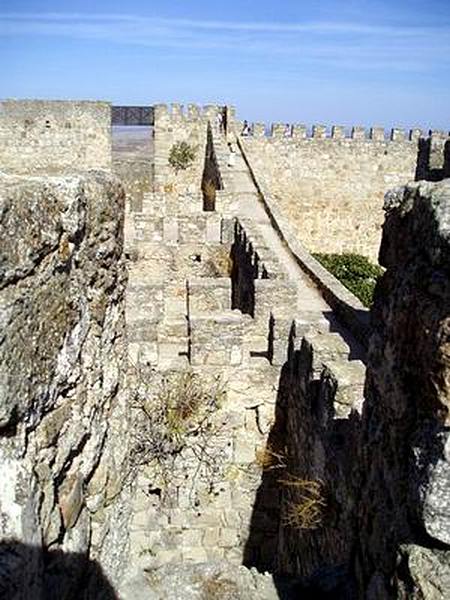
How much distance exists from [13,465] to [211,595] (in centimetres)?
165

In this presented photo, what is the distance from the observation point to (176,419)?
682 centimetres

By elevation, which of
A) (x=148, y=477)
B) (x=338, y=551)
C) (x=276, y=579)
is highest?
(x=276, y=579)

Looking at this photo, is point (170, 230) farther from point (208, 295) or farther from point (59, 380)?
point (59, 380)

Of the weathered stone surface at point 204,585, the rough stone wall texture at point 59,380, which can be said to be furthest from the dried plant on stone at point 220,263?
the weathered stone surface at point 204,585

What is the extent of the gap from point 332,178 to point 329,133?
1.42 metres

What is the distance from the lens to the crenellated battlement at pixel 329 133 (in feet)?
68.5

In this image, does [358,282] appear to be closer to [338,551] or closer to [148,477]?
[148,477]

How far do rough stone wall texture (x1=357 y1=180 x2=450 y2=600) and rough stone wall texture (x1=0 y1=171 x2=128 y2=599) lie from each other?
1422 mm

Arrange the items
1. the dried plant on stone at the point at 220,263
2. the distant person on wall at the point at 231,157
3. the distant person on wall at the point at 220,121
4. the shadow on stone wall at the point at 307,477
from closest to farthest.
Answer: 1. the shadow on stone wall at the point at 307,477
2. the dried plant on stone at the point at 220,263
3. the distant person on wall at the point at 231,157
4. the distant person on wall at the point at 220,121

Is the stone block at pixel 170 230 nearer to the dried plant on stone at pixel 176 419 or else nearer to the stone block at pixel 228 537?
the dried plant on stone at pixel 176 419

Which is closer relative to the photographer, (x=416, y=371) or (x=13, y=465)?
(x=13, y=465)

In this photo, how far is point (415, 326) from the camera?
8.64 ft

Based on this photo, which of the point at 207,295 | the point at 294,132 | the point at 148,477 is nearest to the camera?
the point at 148,477

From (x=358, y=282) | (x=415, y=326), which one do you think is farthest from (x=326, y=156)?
(x=415, y=326)
